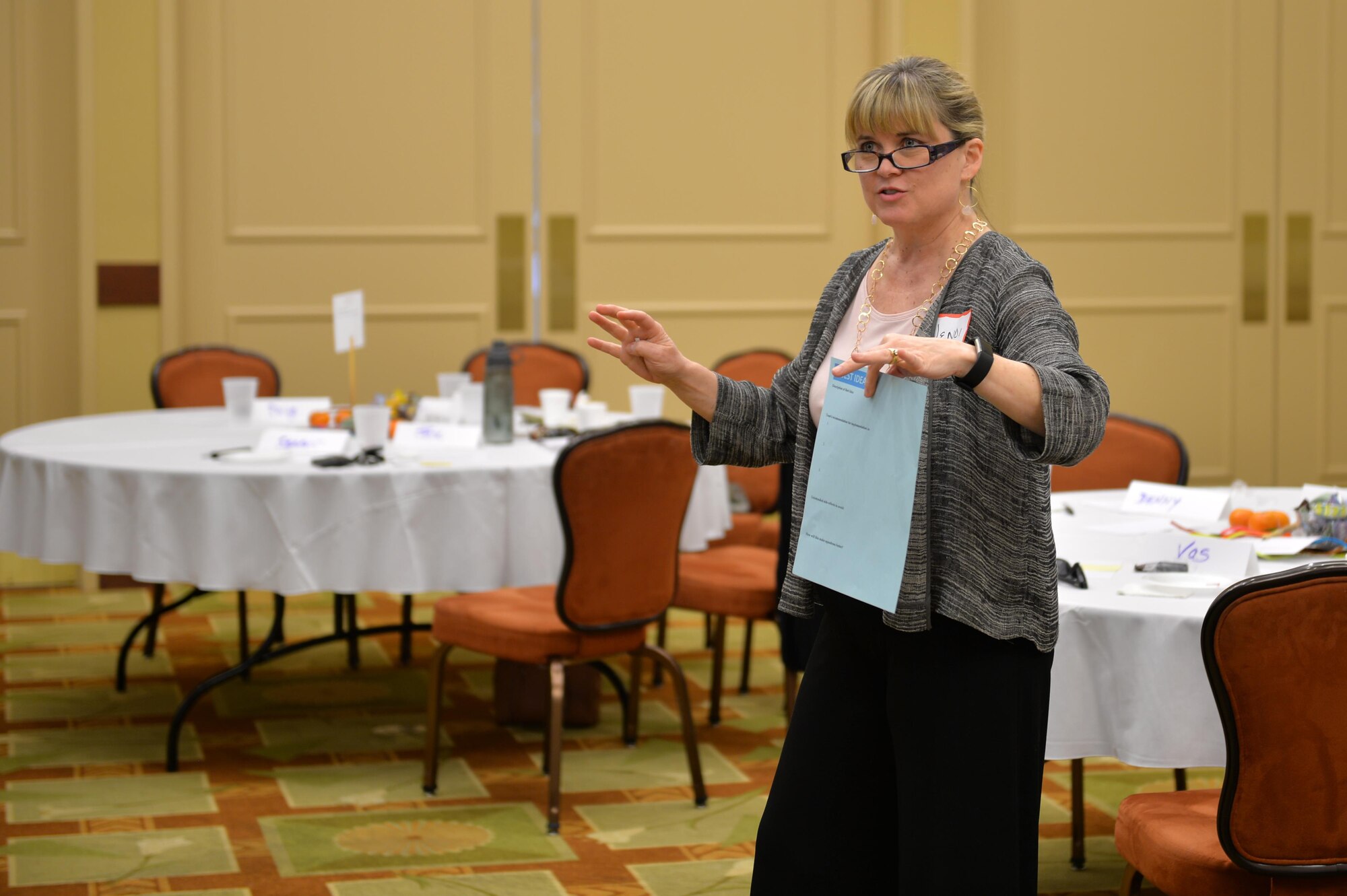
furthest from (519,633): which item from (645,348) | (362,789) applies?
(645,348)

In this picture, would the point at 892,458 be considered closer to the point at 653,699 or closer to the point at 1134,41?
the point at 653,699

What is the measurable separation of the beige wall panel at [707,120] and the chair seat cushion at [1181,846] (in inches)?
175

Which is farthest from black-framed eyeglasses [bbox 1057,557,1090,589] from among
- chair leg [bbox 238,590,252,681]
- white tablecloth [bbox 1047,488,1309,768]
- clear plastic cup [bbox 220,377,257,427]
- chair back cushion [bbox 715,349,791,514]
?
chair leg [bbox 238,590,252,681]

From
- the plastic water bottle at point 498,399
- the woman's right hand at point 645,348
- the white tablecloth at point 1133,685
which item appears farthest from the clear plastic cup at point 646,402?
the woman's right hand at point 645,348

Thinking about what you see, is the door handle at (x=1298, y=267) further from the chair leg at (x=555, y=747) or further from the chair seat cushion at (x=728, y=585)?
the chair leg at (x=555, y=747)

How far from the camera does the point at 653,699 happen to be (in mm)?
4512

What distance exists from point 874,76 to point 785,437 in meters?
0.49

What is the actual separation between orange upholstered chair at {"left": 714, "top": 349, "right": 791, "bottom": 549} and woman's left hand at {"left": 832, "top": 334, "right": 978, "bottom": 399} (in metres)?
3.06

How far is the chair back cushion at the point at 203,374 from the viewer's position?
204 inches

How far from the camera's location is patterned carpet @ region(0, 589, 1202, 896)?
308cm

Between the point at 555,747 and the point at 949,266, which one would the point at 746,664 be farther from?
the point at 949,266

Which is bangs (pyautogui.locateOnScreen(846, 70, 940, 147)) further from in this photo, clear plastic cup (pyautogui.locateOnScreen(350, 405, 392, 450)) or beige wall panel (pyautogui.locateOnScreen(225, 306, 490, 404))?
beige wall panel (pyautogui.locateOnScreen(225, 306, 490, 404))

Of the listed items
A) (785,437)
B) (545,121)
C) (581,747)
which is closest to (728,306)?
(545,121)

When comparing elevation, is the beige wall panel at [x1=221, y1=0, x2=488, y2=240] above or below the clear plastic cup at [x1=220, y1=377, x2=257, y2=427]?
above
